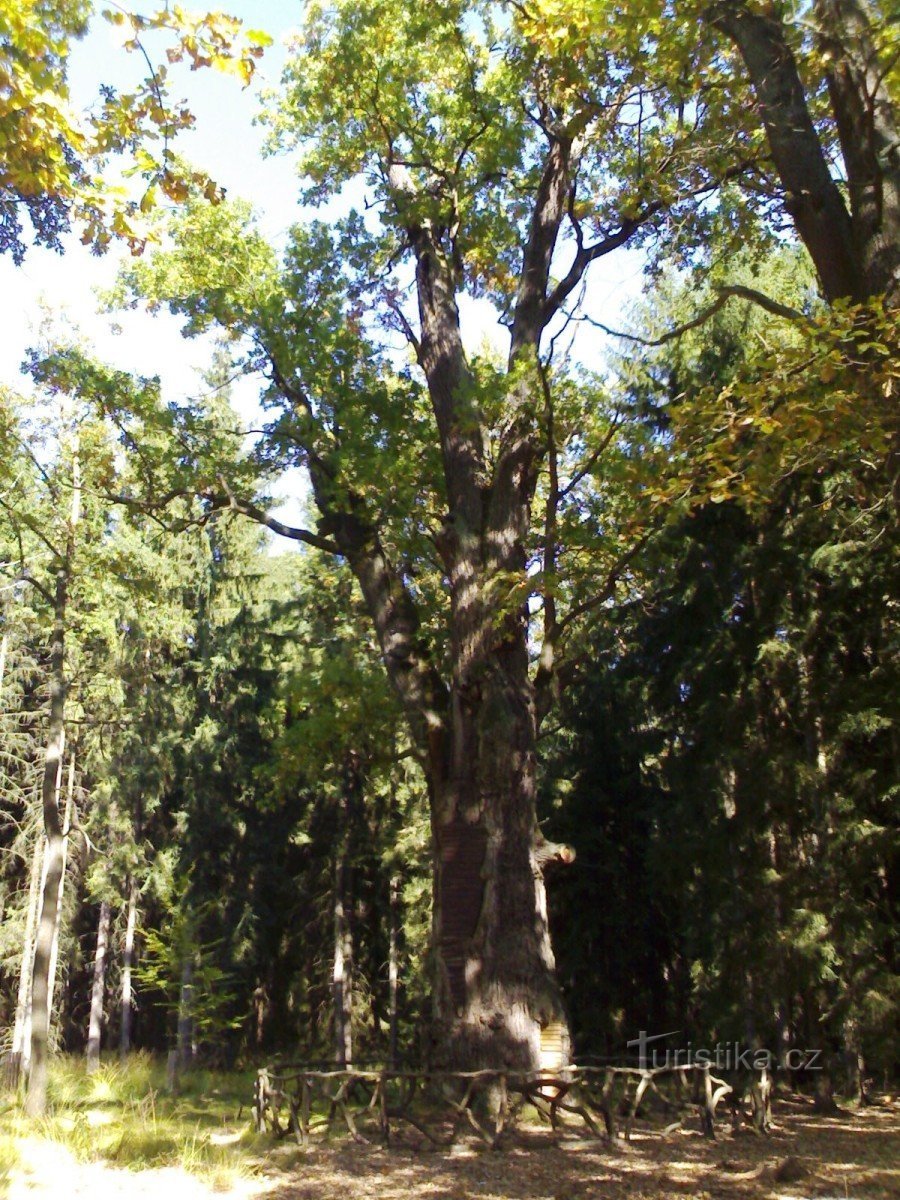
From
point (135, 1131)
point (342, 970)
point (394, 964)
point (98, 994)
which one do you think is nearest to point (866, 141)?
point (135, 1131)

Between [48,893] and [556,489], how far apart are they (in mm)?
7889

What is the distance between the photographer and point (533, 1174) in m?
7.23

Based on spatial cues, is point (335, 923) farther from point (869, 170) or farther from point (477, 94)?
point (869, 170)

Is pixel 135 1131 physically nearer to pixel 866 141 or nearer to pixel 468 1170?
pixel 468 1170

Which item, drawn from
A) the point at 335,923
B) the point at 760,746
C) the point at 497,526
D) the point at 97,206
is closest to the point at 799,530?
the point at 760,746

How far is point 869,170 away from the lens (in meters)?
5.72

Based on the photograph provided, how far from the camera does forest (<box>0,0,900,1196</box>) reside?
6.21 meters

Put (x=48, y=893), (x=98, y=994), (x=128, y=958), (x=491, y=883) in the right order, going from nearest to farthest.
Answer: (x=491, y=883) < (x=48, y=893) < (x=128, y=958) < (x=98, y=994)

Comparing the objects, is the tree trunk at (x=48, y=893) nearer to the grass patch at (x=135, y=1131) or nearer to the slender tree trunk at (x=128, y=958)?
the grass patch at (x=135, y=1131)

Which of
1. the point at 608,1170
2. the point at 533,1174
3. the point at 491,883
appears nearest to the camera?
the point at 533,1174

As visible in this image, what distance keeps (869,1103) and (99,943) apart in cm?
1851

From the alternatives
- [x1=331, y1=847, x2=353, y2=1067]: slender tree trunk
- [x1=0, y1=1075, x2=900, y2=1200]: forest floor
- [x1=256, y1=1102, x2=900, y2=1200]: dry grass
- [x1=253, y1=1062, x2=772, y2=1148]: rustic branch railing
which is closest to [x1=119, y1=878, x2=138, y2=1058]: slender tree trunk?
[x1=331, y1=847, x2=353, y2=1067]: slender tree trunk

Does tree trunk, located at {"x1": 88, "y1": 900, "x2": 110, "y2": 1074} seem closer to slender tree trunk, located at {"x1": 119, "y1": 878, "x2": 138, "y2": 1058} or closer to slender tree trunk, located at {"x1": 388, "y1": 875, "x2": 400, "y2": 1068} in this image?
slender tree trunk, located at {"x1": 119, "y1": 878, "x2": 138, "y2": 1058}

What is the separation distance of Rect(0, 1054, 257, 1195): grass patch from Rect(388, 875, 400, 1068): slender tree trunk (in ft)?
29.8
